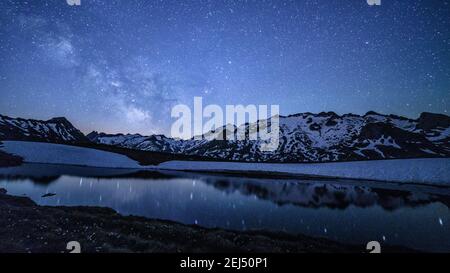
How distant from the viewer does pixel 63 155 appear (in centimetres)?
6225

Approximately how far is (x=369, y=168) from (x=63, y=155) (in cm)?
7005

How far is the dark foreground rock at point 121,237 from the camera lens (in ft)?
32.0

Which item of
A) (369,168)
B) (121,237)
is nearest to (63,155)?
(121,237)

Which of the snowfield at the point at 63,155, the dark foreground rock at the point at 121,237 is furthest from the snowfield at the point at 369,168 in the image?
the dark foreground rock at the point at 121,237

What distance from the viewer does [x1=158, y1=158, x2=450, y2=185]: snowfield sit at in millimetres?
36125

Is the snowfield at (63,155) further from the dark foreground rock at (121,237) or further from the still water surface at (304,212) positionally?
the dark foreground rock at (121,237)

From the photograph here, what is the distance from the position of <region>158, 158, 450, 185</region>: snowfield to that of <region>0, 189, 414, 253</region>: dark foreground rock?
3307 cm

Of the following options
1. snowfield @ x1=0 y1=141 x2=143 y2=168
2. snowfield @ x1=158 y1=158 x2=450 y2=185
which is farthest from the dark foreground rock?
snowfield @ x1=0 y1=141 x2=143 y2=168

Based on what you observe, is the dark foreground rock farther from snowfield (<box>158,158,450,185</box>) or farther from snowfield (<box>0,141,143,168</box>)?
snowfield (<box>0,141,143,168</box>)

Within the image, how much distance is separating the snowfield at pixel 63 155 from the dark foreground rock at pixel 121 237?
52.1 metres

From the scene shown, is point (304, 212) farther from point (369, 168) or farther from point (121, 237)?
point (369, 168)
